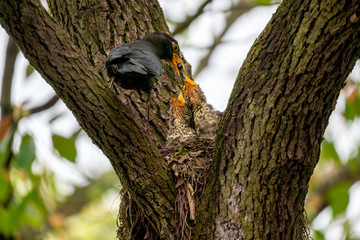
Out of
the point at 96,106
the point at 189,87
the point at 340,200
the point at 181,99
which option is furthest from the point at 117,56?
the point at 340,200

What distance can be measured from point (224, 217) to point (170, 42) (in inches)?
74.6

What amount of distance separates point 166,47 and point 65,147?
1184 millimetres

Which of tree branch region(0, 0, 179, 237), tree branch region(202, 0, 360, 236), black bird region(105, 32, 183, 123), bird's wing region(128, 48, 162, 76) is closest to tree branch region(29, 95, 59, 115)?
black bird region(105, 32, 183, 123)

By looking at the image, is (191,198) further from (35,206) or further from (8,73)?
(8,73)

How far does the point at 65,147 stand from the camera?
12.2 feet

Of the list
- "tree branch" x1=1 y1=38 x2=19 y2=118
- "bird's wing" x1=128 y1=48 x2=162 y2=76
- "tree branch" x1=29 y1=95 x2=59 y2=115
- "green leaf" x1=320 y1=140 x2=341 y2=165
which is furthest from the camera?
"tree branch" x1=29 y1=95 x2=59 y2=115

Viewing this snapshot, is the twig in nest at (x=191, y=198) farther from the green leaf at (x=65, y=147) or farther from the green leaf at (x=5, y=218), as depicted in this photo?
the green leaf at (x=5, y=218)

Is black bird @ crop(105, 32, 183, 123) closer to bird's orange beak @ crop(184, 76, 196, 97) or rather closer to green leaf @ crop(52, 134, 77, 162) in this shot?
Answer: bird's orange beak @ crop(184, 76, 196, 97)

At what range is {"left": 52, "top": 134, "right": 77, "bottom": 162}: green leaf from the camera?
146 inches

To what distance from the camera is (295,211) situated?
2.61 m

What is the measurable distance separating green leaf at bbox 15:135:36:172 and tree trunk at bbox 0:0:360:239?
150 cm

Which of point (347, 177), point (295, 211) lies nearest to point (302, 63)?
point (295, 211)

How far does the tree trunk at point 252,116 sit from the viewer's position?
2336mm

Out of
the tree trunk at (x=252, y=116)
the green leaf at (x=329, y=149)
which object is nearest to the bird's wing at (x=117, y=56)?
the tree trunk at (x=252, y=116)
